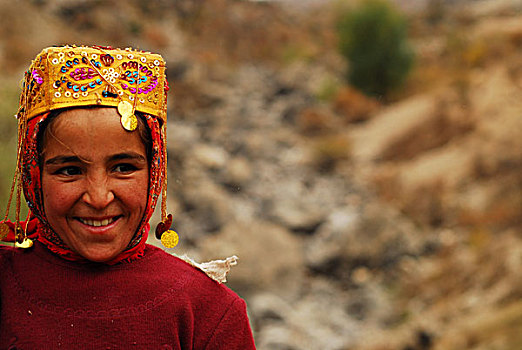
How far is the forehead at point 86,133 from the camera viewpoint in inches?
41.3

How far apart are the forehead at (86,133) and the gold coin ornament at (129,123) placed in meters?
0.01

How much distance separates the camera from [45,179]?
1081 millimetres

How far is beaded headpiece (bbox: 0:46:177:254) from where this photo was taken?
3.51ft

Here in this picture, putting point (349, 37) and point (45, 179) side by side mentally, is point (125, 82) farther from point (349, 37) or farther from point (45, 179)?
point (349, 37)

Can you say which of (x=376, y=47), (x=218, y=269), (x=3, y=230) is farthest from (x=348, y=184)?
(x=3, y=230)

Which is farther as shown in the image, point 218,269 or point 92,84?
point 218,269

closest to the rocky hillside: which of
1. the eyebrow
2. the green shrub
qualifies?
the green shrub

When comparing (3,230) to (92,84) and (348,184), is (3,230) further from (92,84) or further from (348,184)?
(348,184)

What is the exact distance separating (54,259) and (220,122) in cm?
1350

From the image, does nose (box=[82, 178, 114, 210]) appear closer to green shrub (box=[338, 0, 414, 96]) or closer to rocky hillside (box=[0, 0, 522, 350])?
rocky hillside (box=[0, 0, 522, 350])

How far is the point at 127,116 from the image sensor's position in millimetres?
1070

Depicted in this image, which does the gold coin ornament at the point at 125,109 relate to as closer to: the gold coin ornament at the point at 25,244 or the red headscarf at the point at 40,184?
the red headscarf at the point at 40,184

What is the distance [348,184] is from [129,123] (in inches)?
414

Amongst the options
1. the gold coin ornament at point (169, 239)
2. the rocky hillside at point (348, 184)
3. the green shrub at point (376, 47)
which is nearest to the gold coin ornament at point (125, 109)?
the gold coin ornament at point (169, 239)
